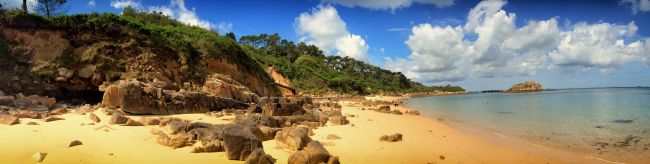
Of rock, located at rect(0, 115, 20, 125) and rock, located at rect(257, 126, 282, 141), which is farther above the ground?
rock, located at rect(0, 115, 20, 125)

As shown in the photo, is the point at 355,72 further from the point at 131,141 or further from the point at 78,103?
the point at 131,141

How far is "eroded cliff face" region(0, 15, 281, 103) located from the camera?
18875mm

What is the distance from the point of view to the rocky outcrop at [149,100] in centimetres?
1480

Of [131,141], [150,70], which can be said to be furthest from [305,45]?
[131,141]

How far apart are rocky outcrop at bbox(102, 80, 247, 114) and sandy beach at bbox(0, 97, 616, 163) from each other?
5.04ft

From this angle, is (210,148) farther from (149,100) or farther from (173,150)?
(149,100)

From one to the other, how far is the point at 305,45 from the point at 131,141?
8123 cm

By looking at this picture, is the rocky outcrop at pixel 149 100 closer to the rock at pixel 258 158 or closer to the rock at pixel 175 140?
the rock at pixel 175 140

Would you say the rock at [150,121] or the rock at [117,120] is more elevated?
the rock at [117,120]

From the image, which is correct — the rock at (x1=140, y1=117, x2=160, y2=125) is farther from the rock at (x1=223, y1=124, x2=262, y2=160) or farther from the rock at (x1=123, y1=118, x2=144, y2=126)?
the rock at (x1=223, y1=124, x2=262, y2=160)

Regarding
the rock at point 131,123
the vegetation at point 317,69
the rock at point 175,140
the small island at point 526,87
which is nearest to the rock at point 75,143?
the rock at point 175,140

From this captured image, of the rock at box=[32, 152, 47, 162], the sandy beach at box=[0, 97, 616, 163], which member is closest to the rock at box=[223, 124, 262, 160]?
the sandy beach at box=[0, 97, 616, 163]

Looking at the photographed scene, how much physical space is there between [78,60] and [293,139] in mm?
15990

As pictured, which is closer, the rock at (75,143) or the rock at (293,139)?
the rock at (75,143)
